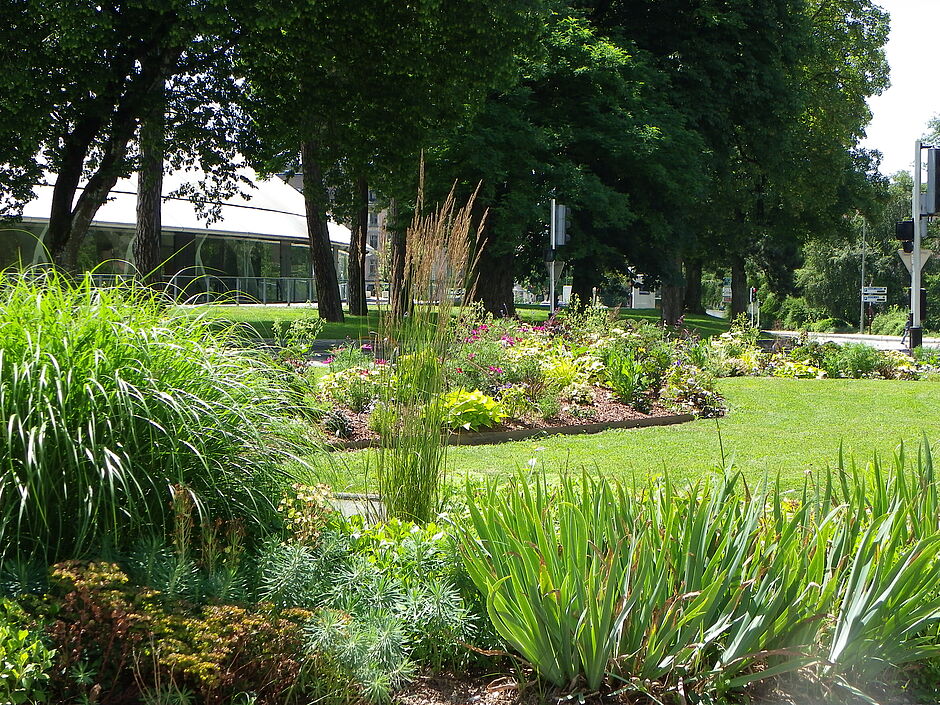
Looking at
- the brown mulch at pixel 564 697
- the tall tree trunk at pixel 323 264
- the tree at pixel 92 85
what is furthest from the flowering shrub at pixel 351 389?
the tall tree trunk at pixel 323 264

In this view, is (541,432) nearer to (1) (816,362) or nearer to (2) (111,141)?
(1) (816,362)

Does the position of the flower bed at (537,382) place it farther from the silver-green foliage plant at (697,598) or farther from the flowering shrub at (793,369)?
the silver-green foliage plant at (697,598)

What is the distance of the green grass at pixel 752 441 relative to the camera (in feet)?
24.7

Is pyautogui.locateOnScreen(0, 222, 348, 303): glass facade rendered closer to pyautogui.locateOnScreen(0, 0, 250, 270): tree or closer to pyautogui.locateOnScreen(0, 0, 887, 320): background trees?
pyautogui.locateOnScreen(0, 0, 887, 320): background trees

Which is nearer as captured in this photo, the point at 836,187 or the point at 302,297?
the point at 836,187

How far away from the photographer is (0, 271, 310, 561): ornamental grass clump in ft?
10.3

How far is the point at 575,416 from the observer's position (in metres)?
10.2

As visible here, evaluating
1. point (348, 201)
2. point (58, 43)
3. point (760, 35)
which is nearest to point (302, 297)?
point (348, 201)

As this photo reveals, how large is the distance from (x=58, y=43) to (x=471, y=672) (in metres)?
15.7

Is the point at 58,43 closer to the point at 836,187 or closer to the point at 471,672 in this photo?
the point at 471,672

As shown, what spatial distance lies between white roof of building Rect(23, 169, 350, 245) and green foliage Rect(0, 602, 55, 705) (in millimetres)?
29565

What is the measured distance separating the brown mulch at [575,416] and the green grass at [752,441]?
1.29 feet

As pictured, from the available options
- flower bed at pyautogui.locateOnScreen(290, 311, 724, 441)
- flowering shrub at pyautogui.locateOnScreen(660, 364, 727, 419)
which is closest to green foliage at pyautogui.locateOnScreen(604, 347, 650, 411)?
flower bed at pyautogui.locateOnScreen(290, 311, 724, 441)

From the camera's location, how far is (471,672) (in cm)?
→ 324
